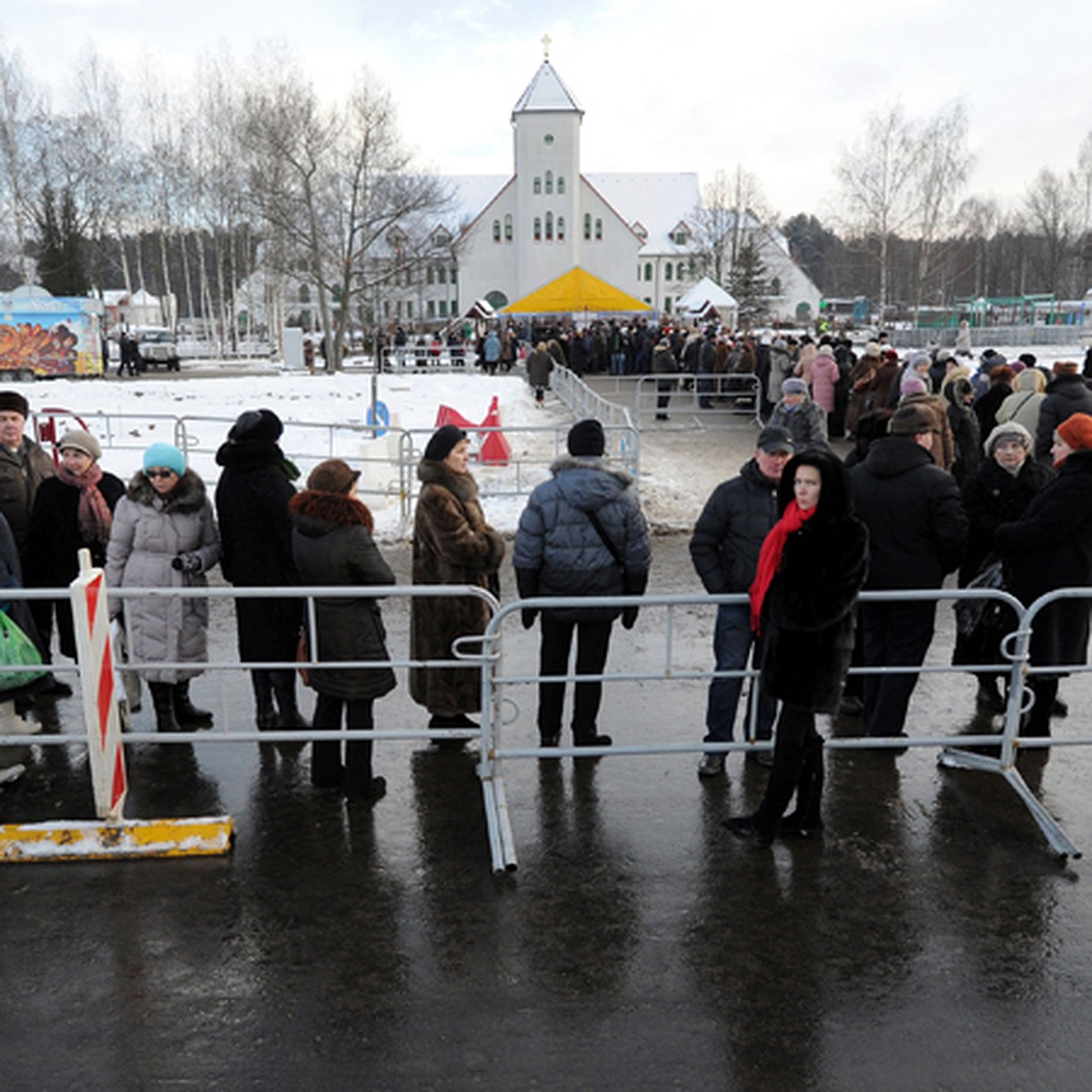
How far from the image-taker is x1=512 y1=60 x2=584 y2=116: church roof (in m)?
67.1

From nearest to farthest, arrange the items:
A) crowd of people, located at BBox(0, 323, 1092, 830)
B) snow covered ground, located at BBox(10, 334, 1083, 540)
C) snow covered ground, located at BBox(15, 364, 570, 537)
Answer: crowd of people, located at BBox(0, 323, 1092, 830), snow covered ground, located at BBox(10, 334, 1083, 540), snow covered ground, located at BBox(15, 364, 570, 537)

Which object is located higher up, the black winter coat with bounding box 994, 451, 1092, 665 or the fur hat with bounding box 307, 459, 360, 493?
the fur hat with bounding box 307, 459, 360, 493

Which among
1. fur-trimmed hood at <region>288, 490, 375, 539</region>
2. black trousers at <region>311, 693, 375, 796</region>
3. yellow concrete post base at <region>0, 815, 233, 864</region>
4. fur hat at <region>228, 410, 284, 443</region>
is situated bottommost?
yellow concrete post base at <region>0, 815, 233, 864</region>

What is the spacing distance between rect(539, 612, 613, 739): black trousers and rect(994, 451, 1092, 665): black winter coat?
2374 mm

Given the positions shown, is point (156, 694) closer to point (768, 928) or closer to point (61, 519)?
point (61, 519)

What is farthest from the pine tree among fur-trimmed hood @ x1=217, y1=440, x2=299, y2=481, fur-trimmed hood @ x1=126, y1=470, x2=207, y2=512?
fur-trimmed hood @ x1=126, y1=470, x2=207, y2=512

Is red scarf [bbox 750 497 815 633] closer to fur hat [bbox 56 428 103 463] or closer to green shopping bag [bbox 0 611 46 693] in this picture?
green shopping bag [bbox 0 611 46 693]

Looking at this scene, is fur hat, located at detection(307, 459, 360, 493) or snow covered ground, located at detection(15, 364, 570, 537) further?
snow covered ground, located at detection(15, 364, 570, 537)

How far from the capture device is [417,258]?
3841cm

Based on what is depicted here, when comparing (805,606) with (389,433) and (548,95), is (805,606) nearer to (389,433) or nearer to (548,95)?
(389,433)

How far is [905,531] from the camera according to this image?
5469 millimetres

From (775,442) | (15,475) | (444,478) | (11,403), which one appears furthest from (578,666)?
(11,403)

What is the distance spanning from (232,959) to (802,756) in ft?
8.65

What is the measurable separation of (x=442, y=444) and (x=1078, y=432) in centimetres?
345
